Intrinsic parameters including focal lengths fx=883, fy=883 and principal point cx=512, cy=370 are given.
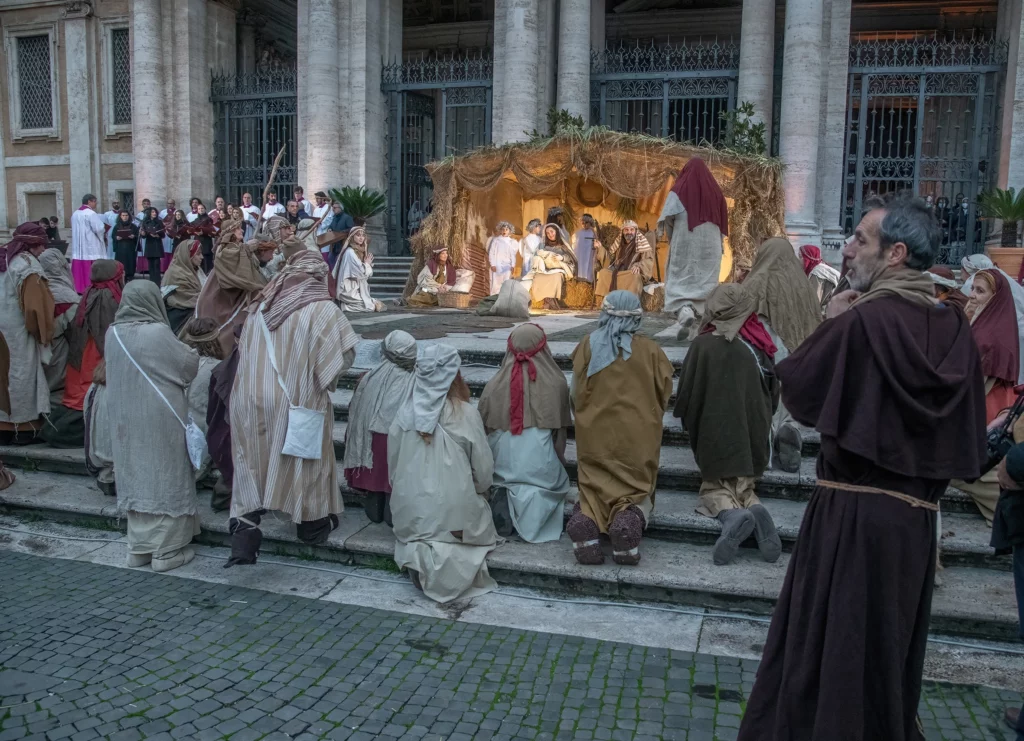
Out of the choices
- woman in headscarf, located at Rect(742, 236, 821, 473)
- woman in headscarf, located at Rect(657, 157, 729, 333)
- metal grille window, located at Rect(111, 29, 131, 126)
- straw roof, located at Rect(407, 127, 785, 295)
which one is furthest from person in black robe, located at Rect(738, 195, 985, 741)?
metal grille window, located at Rect(111, 29, 131, 126)

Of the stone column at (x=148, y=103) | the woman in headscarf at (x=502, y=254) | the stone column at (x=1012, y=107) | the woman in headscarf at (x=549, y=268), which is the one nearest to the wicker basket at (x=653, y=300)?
the woman in headscarf at (x=549, y=268)

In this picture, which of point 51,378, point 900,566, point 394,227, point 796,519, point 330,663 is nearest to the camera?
point 900,566

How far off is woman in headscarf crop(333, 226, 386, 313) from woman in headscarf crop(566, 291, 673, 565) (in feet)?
29.8

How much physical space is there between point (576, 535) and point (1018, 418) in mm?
2397

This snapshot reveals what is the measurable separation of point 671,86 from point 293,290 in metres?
14.6

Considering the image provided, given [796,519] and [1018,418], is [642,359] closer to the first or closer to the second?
[796,519]

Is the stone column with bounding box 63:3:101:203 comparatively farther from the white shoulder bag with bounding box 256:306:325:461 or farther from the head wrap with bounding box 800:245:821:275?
the white shoulder bag with bounding box 256:306:325:461

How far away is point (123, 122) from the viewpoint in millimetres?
23172

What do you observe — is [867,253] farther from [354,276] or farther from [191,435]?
[354,276]

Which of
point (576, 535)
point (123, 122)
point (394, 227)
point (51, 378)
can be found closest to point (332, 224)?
point (394, 227)

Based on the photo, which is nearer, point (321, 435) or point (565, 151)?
point (321, 435)

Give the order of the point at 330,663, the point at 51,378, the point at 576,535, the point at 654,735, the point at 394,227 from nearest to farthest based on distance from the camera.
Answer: the point at 654,735
the point at 330,663
the point at 576,535
the point at 51,378
the point at 394,227

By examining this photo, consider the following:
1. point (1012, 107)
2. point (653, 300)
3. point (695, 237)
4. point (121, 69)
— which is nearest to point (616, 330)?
point (695, 237)

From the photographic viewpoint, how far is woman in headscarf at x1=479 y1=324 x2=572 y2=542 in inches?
Answer: 219
